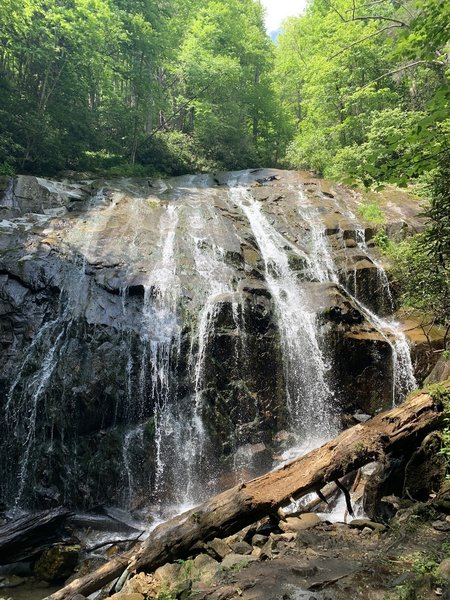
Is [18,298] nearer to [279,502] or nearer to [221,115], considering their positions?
[279,502]

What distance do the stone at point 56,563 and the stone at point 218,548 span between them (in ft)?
10.6

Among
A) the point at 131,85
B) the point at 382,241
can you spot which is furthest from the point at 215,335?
the point at 131,85

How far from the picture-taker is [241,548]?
185 inches

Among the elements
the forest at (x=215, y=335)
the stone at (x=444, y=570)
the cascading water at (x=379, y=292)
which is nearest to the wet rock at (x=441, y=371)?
the forest at (x=215, y=335)

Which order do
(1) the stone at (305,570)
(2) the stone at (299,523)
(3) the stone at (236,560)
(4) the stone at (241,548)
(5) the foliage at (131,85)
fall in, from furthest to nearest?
1. (5) the foliage at (131,85)
2. (2) the stone at (299,523)
3. (4) the stone at (241,548)
4. (3) the stone at (236,560)
5. (1) the stone at (305,570)

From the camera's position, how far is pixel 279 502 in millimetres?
4859

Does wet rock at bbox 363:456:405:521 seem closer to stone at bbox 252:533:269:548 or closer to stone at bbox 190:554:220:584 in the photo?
stone at bbox 252:533:269:548

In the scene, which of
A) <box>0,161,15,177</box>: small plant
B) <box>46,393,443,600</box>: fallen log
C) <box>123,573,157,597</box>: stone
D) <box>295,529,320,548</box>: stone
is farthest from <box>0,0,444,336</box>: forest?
<box>123,573,157,597</box>: stone

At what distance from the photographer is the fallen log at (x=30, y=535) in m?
6.38

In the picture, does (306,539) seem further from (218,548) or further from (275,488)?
(218,548)

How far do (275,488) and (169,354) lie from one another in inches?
218

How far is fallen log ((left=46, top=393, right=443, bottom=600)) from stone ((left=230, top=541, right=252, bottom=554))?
8.2 inches

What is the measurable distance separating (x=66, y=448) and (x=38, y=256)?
532cm

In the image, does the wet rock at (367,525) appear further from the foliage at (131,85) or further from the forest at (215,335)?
the foliage at (131,85)
